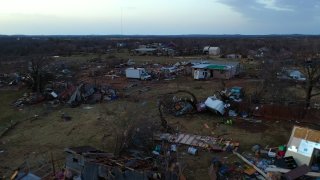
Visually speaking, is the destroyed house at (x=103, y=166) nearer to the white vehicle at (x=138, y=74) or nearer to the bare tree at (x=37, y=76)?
the bare tree at (x=37, y=76)

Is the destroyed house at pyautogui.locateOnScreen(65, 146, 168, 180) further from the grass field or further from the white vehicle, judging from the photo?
the white vehicle

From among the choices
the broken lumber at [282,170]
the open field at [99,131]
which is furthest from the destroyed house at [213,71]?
the broken lumber at [282,170]

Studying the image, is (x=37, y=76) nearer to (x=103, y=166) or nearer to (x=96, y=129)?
(x=96, y=129)

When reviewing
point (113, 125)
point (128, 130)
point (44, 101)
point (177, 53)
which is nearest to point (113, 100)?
point (44, 101)

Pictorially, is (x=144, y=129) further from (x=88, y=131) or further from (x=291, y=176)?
(x=291, y=176)

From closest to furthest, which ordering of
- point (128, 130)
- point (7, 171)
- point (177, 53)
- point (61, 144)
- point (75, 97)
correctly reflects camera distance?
point (7, 171), point (128, 130), point (61, 144), point (75, 97), point (177, 53)

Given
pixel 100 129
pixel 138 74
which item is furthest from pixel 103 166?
pixel 138 74

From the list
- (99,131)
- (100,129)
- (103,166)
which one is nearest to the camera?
(103,166)
